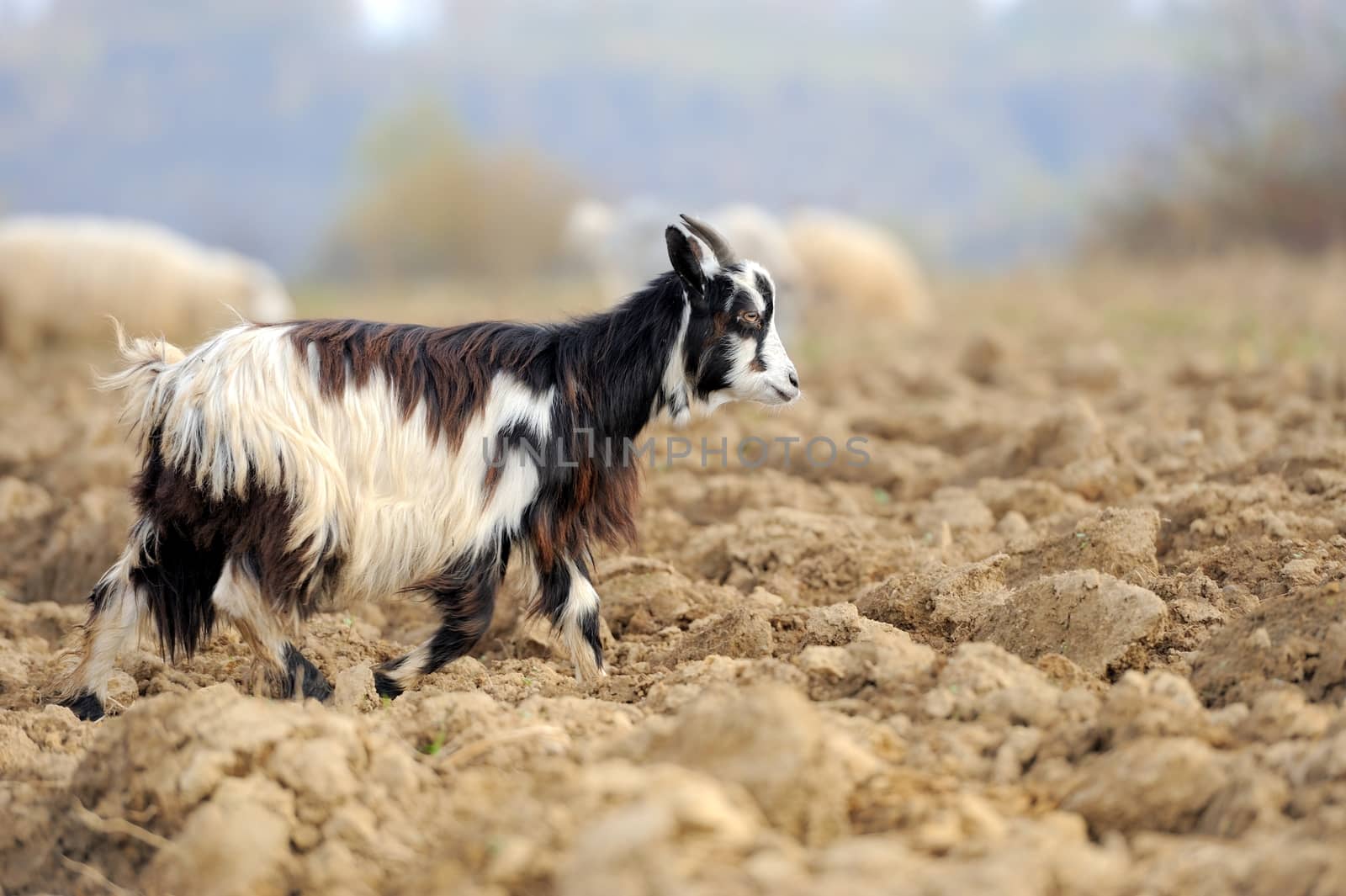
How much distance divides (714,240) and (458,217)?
34.0 m

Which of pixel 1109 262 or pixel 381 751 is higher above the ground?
pixel 1109 262

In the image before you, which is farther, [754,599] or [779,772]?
[754,599]

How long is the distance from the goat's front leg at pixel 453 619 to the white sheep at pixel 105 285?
1202 centimetres

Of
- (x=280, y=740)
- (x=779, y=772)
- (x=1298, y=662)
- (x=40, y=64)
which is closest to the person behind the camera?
(x=779, y=772)

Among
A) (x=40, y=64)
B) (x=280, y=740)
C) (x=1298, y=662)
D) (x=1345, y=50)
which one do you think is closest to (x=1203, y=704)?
(x=1298, y=662)

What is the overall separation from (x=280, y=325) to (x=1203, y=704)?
3.58m

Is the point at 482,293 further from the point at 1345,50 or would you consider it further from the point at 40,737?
the point at 40,737

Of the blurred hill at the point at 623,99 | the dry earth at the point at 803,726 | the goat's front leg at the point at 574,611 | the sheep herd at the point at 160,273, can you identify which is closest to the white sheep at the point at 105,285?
the sheep herd at the point at 160,273

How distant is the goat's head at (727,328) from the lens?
18.4ft

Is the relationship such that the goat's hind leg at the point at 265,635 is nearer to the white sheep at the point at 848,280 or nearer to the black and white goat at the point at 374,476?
the black and white goat at the point at 374,476

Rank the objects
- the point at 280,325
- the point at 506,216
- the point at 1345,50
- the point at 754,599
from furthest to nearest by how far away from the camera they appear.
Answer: the point at 506,216 < the point at 1345,50 < the point at 754,599 < the point at 280,325

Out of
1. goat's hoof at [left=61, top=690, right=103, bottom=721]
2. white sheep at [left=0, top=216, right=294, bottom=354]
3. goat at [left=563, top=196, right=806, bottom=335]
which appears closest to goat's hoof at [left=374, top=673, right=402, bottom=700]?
goat's hoof at [left=61, top=690, right=103, bottom=721]

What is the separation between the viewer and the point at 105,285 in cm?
1725

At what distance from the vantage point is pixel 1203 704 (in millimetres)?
4207
